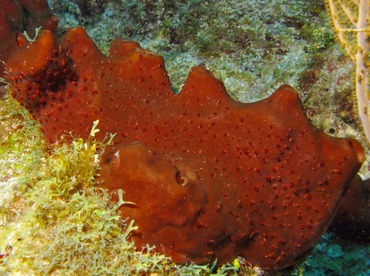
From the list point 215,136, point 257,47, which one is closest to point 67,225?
point 215,136

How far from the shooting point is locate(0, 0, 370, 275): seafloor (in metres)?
4.14

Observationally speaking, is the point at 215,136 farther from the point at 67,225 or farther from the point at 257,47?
the point at 257,47

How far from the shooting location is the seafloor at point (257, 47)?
4.14 m

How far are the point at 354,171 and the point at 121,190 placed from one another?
1793mm

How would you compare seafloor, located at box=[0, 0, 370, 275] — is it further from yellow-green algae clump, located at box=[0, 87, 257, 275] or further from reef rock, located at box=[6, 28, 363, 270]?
yellow-green algae clump, located at box=[0, 87, 257, 275]

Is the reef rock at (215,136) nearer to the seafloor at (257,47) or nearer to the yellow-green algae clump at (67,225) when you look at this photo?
the yellow-green algae clump at (67,225)

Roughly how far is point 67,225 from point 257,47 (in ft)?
11.9

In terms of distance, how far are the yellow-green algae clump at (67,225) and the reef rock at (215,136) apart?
164 mm

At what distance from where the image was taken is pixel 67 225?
2.07m

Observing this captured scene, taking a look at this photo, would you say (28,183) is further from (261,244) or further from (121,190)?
(261,244)

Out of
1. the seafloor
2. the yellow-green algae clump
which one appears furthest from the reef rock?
the seafloor

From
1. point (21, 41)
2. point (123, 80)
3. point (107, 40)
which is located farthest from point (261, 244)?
point (107, 40)

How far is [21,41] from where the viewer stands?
3.03 metres

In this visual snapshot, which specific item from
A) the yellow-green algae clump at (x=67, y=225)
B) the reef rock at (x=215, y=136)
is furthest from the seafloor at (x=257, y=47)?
the yellow-green algae clump at (x=67, y=225)
